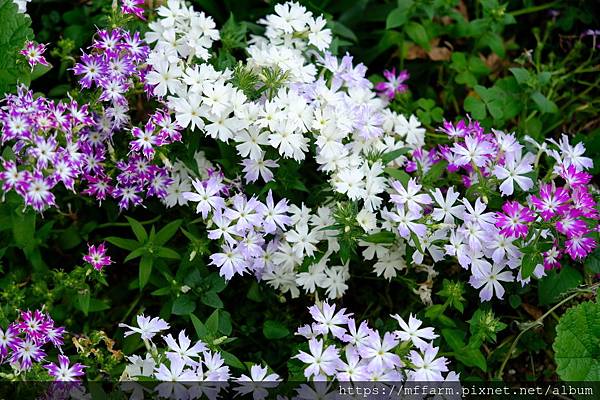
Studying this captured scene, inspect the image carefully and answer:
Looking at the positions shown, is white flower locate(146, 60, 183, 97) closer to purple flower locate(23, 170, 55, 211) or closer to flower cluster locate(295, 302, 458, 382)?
purple flower locate(23, 170, 55, 211)

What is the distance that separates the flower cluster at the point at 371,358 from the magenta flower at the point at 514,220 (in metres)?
0.49

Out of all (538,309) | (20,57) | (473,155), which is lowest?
(538,309)

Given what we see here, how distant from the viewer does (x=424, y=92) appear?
3980 mm

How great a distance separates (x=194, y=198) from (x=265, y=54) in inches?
26.5

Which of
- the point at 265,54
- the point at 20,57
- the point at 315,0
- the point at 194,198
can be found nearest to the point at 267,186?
the point at 194,198

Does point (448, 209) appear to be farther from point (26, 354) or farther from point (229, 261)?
point (26, 354)

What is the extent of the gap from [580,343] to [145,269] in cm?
174

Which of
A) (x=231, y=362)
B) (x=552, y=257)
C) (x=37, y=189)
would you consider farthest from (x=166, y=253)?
(x=552, y=257)

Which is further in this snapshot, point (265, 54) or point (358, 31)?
point (358, 31)

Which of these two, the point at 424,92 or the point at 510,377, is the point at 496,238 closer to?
the point at 510,377

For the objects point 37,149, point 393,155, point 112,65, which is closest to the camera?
point 37,149

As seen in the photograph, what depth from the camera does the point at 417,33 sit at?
3.68 m

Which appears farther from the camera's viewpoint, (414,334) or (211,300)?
(211,300)

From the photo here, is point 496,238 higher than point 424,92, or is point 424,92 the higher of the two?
point 424,92
